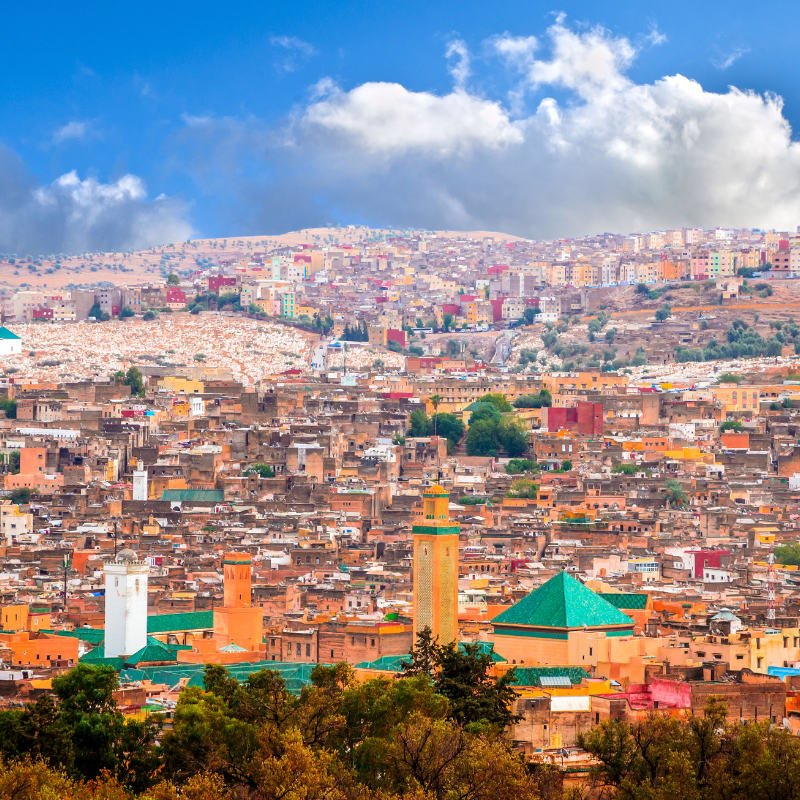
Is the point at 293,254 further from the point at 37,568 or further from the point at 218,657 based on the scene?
the point at 218,657

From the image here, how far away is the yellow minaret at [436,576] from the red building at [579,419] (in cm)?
3642

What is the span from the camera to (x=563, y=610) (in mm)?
32531

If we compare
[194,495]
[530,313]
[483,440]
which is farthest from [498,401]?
[530,313]

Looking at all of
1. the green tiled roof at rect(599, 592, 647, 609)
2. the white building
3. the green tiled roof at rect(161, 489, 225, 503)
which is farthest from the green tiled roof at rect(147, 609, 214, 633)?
the white building

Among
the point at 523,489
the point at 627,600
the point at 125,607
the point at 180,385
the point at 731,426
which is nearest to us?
the point at 125,607

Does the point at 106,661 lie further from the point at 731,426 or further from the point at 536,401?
the point at 536,401

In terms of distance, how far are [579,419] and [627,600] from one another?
119 feet

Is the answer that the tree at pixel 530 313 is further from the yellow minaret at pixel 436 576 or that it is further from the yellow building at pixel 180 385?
the yellow minaret at pixel 436 576

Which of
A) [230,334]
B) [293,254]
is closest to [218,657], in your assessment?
[230,334]

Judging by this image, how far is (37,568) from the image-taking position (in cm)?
4534

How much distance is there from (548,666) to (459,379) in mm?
52162

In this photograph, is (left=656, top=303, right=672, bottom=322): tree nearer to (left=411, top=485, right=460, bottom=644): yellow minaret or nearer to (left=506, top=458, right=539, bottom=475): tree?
(left=506, top=458, right=539, bottom=475): tree

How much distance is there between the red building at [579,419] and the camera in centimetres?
7156

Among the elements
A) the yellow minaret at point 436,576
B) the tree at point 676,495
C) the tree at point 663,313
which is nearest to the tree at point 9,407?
the tree at point 676,495
